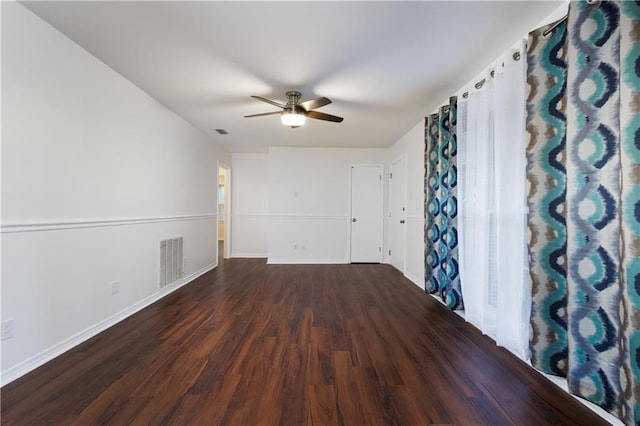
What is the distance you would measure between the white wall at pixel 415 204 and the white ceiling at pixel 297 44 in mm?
880

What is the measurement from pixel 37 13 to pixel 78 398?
2427mm

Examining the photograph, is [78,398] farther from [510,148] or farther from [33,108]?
[510,148]

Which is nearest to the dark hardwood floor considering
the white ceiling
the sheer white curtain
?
the sheer white curtain

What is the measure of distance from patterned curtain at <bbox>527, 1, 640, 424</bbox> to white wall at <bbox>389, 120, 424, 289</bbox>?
203 centimetres

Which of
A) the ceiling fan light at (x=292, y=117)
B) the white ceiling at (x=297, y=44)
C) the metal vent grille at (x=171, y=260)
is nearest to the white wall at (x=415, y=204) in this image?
the white ceiling at (x=297, y=44)

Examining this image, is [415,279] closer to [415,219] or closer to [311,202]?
[415,219]

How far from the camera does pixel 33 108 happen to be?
1.75 metres

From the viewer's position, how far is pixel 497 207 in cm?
208

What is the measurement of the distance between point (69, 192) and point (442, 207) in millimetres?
3467

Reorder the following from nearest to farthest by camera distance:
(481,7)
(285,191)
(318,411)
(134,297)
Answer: (318,411)
(481,7)
(134,297)
(285,191)

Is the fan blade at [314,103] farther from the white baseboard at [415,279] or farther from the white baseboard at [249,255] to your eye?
the white baseboard at [249,255]

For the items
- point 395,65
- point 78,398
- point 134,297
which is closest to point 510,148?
point 395,65

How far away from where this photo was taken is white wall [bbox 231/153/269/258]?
19.6 ft

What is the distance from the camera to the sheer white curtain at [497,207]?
189 centimetres
